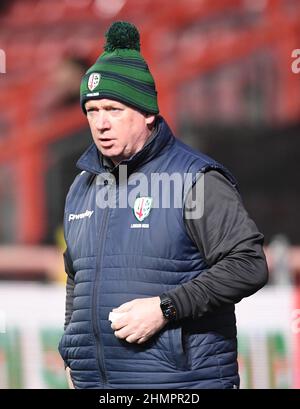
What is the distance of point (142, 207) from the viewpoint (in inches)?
137

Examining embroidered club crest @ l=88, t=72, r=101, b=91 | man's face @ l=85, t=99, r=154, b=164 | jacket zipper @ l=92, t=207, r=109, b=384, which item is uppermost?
embroidered club crest @ l=88, t=72, r=101, b=91

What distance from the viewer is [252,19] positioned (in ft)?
37.4

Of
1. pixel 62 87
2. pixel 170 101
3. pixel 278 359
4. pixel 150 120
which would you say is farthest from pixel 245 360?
pixel 62 87

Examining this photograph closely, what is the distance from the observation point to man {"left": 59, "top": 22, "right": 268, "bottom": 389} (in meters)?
3.37

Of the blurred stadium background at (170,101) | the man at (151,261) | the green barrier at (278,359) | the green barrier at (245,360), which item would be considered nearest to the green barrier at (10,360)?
the green barrier at (245,360)

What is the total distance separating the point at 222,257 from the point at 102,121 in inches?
22.1

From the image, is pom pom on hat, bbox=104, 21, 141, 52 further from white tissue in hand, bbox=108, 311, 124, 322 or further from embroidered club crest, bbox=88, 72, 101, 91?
white tissue in hand, bbox=108, 311, 124, 322

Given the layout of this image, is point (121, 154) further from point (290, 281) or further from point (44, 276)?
point (44, 276)

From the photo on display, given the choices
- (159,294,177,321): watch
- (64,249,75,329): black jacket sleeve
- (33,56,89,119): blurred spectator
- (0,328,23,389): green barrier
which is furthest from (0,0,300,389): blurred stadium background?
(159,294,177,321): watch

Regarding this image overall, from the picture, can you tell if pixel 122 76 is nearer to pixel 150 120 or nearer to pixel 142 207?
pixel 150 120

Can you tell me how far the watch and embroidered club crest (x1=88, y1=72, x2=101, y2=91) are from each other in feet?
2.36

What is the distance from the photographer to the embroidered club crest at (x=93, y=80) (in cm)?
358
